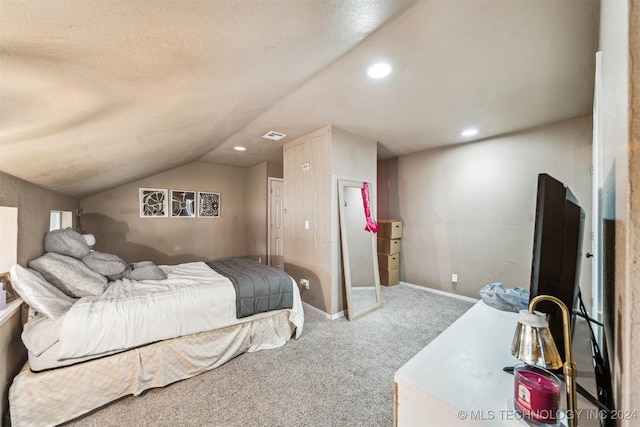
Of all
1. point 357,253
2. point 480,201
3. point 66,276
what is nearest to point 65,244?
point 66,276

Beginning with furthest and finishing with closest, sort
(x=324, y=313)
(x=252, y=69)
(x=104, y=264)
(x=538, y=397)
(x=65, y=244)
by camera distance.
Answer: (x=324, y=313)
(x=104, y=264)
(x=65, y=244)
(x=252, y=69)
(x=538, y=397)

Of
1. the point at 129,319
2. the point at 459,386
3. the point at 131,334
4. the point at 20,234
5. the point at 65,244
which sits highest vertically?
the point at 20,234

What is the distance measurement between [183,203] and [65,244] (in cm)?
265

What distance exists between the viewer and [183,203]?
15.4 ft

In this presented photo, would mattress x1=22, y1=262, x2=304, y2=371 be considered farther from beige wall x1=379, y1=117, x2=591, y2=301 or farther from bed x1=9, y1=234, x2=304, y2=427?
beige wall x1=379, y1=117, x2=591, y2=301

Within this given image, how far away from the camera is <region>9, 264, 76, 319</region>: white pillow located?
1.54 meters

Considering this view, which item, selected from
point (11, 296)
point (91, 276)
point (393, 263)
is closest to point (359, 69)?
point (91, 276)

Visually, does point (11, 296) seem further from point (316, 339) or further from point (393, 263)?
point (393, 263)

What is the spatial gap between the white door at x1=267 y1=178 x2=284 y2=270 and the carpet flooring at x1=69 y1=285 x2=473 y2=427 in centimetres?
257

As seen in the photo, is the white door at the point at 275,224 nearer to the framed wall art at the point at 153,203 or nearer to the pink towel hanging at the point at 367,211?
the framed wall art at the point at 153,203

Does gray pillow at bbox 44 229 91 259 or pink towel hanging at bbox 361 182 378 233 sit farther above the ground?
pink towel hanging at bbox 361 182 378 233

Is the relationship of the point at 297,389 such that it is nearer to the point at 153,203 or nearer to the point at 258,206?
the point at 258,206

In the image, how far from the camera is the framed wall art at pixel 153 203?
4324mm

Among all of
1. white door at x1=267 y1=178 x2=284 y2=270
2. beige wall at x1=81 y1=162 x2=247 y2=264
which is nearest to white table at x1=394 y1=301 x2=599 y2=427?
white door at x1=267 y1=178 x2=284 y2=270
